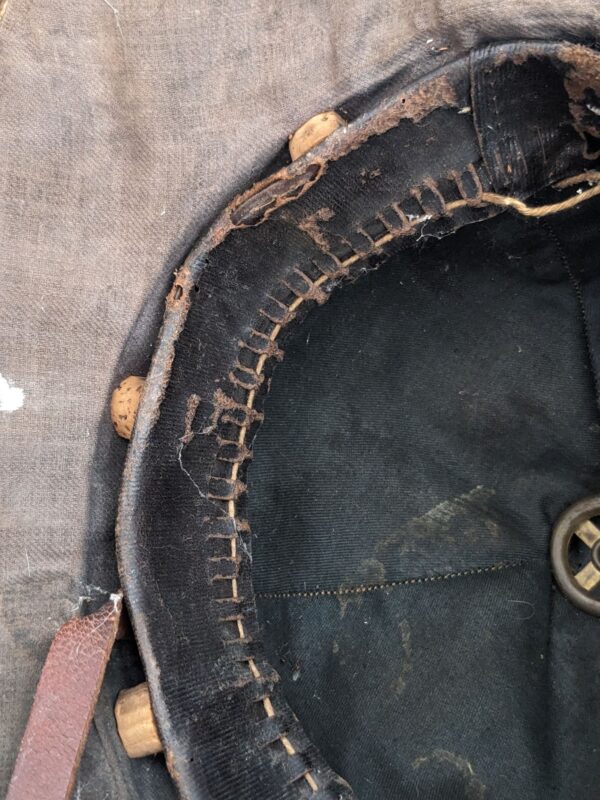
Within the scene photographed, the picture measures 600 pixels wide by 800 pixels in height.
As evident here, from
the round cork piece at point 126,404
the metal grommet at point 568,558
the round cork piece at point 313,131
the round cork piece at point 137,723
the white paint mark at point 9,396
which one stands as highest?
the round cork piece at point 313,131

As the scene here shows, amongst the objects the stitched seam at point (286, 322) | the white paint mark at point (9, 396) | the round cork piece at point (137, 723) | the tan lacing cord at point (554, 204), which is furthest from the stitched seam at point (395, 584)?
the tan lacing cord at point (554, 204)

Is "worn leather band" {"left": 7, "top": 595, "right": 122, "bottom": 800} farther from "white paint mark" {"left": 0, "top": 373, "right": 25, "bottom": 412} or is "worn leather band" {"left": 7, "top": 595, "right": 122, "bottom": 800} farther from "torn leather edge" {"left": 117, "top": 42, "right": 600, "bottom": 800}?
"white paint mark" {"left": 0, "top": 373, "right": 25, "bottom": 412}

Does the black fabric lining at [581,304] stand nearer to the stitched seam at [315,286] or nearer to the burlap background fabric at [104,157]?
the stitched seam at [315,286]

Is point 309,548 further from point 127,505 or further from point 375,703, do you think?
point 127,505

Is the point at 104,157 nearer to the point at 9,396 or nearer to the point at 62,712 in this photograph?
the point at 9,396

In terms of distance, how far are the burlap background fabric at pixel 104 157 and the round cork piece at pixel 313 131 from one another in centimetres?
3

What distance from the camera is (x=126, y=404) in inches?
36.8

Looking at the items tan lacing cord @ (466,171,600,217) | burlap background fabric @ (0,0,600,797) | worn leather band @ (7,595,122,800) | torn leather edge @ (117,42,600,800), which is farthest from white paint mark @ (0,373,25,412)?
tan lacing cord @ (466,171,600,217)

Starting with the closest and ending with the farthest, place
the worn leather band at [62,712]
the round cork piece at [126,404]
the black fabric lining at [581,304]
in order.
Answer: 1. the worn leather band at [62,712]
2. the round cork piece at [126,404]
3. the black fabric lining at [581,304]

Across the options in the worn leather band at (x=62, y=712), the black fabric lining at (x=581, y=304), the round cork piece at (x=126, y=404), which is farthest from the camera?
the black fabric lining at (x=581, y=304)

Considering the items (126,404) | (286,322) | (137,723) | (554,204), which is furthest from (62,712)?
(554,204)

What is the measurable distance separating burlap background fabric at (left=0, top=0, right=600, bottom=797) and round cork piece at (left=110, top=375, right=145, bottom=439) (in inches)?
1.1

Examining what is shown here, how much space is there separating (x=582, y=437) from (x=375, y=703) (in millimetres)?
525

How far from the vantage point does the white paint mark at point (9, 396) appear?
3.07 feet
